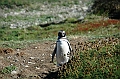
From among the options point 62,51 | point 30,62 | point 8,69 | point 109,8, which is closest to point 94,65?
point 62,51

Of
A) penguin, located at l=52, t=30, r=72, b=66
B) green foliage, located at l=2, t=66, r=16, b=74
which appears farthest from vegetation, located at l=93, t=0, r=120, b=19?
penguin, located at l=52, t=30, r=72, b=66

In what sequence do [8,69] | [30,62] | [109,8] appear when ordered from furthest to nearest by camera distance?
1. [109,8]
2. [30,62]
3. [8,69]

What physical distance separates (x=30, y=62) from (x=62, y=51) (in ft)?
11.4

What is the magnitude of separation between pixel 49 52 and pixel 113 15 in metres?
28.8

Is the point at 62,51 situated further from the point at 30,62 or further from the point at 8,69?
the point at 30,62

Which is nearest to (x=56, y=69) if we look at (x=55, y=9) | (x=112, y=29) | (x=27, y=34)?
(x=112, y=29)

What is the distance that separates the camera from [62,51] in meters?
15.8

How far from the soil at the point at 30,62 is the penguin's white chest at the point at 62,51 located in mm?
729

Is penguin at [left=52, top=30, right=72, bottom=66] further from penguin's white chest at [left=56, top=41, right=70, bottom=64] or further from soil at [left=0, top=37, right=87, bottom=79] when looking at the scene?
soil at [left=0, top=37, right=87, bottom=79]

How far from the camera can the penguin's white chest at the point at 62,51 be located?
15.7m

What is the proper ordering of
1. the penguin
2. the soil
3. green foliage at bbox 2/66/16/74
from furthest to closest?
green foliage at bbox 2/66/16/74 < the soil < the penguin

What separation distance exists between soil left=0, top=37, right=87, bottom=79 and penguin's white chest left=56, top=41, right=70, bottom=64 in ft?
2.39

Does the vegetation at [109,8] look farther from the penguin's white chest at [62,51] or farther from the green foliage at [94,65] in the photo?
the penguin's white chest at [62,51]

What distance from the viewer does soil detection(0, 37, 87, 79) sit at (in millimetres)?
16797
